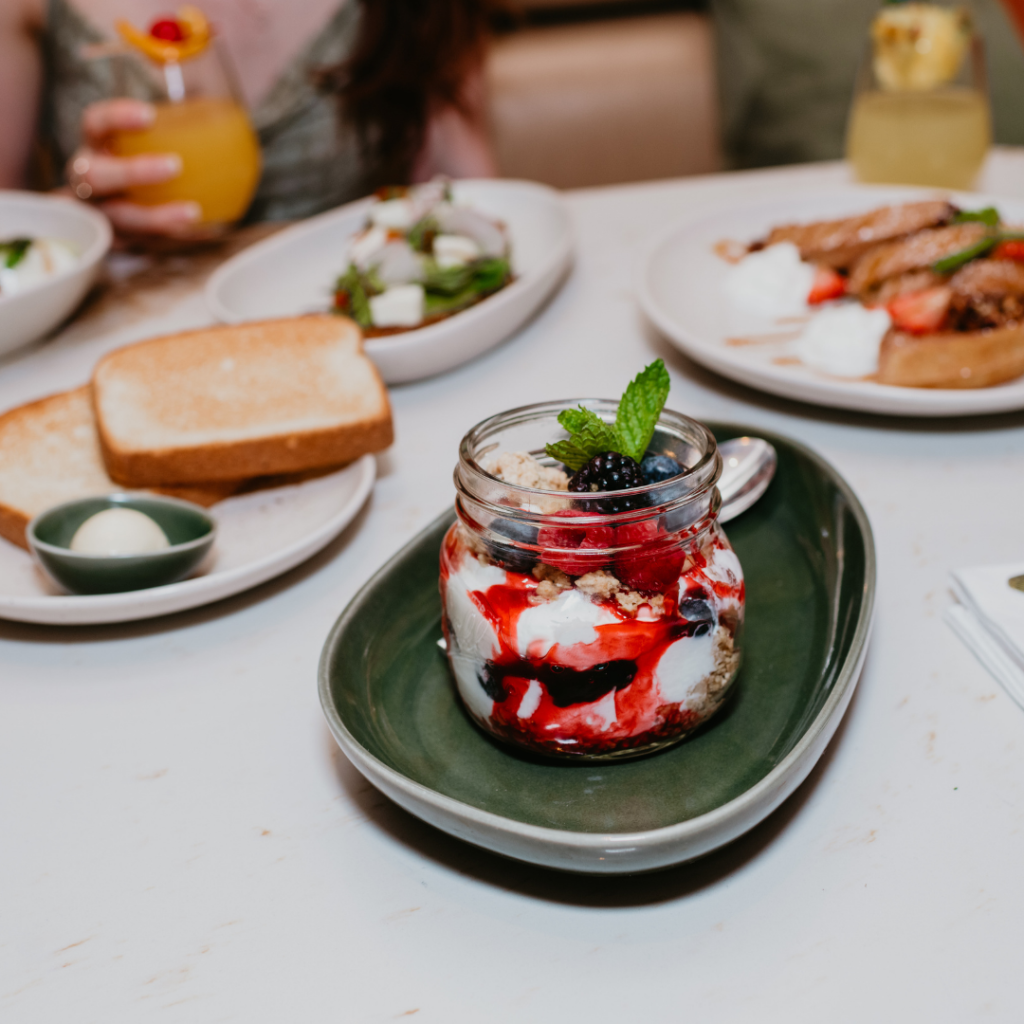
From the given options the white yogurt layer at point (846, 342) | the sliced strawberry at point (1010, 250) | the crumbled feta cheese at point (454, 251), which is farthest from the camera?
the crumbled feta cheese at point (454, 251)

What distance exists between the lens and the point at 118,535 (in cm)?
79

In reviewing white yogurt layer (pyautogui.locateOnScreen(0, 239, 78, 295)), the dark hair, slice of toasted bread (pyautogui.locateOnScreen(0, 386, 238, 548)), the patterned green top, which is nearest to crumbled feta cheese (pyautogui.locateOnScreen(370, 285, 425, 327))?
slice of toasted bread (pyautogui.locateOnScreen(0, 386, 238, 548))

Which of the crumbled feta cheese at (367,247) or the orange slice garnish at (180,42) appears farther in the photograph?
the orange slice garnish at (180,42)

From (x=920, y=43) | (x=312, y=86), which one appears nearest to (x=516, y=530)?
(x=920, y=43)

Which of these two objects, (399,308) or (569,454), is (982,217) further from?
(569,454)

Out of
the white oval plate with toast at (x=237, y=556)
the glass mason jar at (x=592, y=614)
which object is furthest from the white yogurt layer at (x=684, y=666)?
the white oval plate with toast at (x=237, y=556)

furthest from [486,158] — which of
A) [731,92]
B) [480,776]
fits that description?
[480,776]

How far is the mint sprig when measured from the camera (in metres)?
0.61

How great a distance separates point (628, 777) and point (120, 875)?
1.07 ft

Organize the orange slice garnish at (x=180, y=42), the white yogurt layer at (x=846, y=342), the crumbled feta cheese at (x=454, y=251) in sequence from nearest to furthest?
1. the white yogurt layer at (x=846, y=342)
2. the crumbled feta cheese at (x=454, y=251)
3. the orange slice garnish at (x=180, y=42)

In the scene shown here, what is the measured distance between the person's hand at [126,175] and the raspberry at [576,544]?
1405mm

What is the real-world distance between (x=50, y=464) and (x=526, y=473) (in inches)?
24.9

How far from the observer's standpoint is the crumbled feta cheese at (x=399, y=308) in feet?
4.20

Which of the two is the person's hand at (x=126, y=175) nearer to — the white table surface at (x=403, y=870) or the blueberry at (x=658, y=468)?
the white table surface at (x=403, y=870)
